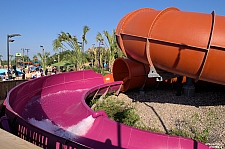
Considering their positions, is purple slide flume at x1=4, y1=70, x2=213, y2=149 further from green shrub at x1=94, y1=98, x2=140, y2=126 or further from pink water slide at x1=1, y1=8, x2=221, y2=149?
green shrub at x1=94, y1=98, x2=140, y2=126

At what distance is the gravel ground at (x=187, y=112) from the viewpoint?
5.75 m

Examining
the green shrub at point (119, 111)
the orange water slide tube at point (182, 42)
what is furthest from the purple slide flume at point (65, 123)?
the orange water slide tube at point (182, 42)

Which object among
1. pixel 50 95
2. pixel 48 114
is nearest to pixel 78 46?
pixel 50 95

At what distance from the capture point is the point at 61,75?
36.5 ft

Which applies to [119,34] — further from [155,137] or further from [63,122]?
[155,137]

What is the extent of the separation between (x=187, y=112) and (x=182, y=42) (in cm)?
250

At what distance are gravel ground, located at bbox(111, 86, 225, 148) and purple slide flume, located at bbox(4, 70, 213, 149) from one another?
5.46 feet

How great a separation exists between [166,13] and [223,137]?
337 centimetres

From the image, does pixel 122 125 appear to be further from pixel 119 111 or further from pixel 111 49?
pixel 111 49

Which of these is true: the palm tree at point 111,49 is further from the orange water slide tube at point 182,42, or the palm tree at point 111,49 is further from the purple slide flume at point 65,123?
the orange water slide tube at point 182,42

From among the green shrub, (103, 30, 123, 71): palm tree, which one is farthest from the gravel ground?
(103, 30, 123, 71): palm tree

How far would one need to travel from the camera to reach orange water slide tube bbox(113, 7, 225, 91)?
4.77 m

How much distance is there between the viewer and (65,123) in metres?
6.21

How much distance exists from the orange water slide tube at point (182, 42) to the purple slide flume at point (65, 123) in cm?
178
